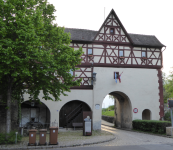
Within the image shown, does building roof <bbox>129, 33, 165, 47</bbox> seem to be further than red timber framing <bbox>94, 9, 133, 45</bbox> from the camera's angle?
Yes

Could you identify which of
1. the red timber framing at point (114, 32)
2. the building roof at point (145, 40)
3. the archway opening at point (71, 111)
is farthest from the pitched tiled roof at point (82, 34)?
the archway opening at point (71, 111)

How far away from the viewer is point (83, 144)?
42.0ft

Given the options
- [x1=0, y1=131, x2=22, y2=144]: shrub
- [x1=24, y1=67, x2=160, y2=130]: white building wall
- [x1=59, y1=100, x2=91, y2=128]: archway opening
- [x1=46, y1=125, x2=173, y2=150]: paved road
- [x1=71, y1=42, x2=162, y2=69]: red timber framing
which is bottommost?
[x1=46, y1=125, x2=173, y2=150]: paved road

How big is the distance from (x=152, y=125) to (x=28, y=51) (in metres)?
13.9

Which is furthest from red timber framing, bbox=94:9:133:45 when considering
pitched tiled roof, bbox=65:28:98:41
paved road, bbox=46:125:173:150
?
paved road, bbox=46:125:173:150

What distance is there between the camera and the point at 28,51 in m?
12.1

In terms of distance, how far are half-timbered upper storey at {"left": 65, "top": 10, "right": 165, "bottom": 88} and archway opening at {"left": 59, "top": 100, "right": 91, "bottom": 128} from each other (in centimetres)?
280

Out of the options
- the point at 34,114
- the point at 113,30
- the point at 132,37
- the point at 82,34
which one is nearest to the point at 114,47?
the point at 113,30

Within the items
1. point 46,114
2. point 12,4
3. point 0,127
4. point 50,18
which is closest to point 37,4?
point 50,18

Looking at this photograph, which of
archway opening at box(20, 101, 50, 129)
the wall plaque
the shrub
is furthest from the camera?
archway opening at box(20, 101, 50, 129)

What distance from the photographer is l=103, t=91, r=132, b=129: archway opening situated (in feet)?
80.5

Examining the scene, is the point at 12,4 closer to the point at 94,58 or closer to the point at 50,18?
the point at 50,18

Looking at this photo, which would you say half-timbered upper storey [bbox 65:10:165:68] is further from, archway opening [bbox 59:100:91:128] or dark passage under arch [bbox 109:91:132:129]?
archway opening [bbox 59:100:91:128]

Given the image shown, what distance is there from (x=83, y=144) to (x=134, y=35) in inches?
713
